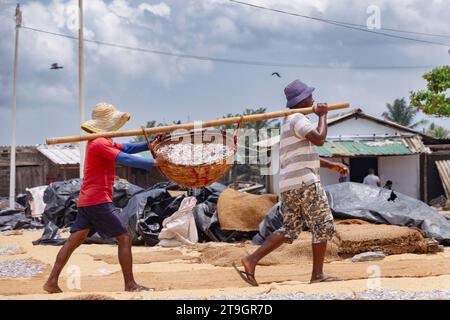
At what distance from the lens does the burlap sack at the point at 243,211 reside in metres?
10.9

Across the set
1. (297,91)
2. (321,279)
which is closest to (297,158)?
(297,91)

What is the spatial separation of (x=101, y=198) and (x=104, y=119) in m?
0.71

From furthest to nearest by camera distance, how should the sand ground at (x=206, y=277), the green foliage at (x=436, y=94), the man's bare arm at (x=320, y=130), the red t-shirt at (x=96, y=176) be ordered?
the green foliage at (x=436, y=94)
the red t-shirt at (x=96, y=176)
the man's bare arm at (x=320, y=130)
the sand ground at (x=206, y=277)

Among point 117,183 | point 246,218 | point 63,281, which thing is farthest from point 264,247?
point 117,183

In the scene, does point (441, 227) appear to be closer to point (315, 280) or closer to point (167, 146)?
point (315, 280)

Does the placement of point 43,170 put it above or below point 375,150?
below

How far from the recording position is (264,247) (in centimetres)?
642

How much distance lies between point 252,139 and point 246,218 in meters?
15.9

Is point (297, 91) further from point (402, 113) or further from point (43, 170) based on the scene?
point (402, 113)

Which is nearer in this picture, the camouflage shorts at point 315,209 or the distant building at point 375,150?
the camouflage shorts at point 315,209

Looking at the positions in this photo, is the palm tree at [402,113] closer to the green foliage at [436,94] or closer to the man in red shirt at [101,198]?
the green foliage at [436,94]

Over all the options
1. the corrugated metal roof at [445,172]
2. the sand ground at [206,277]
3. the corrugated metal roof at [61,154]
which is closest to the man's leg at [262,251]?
the sand ground at [206,277]

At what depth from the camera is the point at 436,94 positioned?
78.0ft

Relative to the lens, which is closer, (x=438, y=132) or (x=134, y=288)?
(x=134, y=288)
